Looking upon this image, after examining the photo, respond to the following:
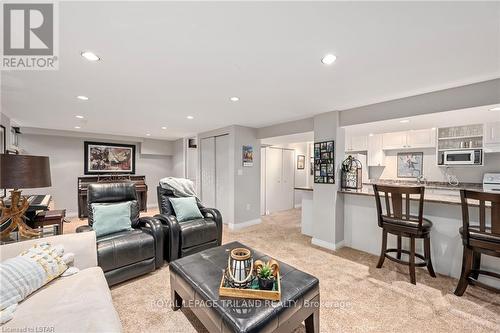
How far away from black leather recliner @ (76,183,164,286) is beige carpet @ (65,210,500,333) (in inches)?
6.4

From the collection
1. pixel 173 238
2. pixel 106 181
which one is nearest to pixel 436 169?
pixel 173 238

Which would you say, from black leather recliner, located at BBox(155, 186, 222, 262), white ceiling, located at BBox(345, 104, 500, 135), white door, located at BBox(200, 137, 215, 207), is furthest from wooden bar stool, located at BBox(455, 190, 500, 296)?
white door, located at BBox(200, 137, 215, 207)

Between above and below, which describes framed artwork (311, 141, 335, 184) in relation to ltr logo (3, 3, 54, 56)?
below

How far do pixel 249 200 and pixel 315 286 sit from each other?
318 centimetres

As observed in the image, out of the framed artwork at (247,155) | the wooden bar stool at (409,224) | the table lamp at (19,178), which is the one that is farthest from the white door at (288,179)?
the table lamp at (19,178)

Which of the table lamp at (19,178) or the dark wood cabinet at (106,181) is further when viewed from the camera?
the dark wood cabinet at (106,181)

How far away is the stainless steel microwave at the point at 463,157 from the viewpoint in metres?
3.82

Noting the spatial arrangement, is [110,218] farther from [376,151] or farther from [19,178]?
[376,151]

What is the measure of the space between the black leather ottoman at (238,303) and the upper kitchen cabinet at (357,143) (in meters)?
4.83

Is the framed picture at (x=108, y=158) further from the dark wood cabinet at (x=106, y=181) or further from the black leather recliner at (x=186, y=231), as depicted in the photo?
the black leather recliner at (x=186, y=231)

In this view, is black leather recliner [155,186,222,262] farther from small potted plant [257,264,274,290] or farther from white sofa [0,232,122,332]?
small potted plant [257,264,274,290]

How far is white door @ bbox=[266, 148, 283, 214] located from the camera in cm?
583

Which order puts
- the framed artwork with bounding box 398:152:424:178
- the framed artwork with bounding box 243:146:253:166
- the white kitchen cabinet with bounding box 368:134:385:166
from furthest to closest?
the white kitchen cabinet with bounding box 368:134:385:166 < the framed artwork with bounding box 398:152:424:178 < the framed artwork with bounding box 243:146:253:166

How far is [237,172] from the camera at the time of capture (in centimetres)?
445
